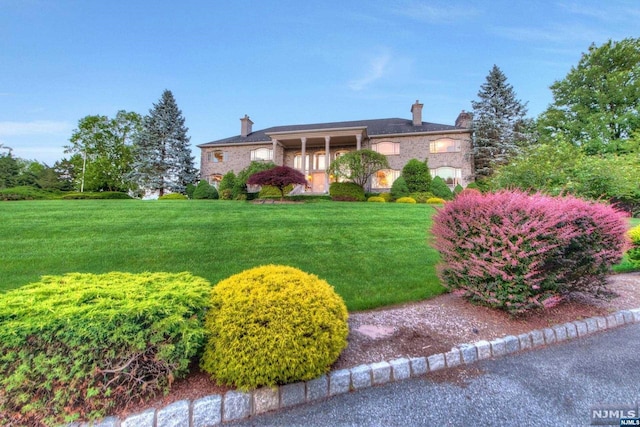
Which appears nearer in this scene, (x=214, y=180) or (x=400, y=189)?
(x=400, y=189)

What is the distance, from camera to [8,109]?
22.7 meters

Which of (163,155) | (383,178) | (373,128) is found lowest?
(383,178)

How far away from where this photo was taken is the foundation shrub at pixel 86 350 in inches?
61.8

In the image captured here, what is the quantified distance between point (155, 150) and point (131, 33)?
16.3 m

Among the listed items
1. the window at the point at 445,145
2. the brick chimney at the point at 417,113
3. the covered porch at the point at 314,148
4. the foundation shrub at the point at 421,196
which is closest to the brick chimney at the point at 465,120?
the window at the point at 445,145

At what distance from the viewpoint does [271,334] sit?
189 cm

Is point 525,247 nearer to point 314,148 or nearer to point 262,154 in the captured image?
point 314,148

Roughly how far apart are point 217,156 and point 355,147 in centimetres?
1305

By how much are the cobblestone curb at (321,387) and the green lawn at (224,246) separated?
124 centimetres

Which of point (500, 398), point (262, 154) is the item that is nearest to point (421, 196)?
point (262, 154)

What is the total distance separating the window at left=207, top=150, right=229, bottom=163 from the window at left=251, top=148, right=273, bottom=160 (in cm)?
282

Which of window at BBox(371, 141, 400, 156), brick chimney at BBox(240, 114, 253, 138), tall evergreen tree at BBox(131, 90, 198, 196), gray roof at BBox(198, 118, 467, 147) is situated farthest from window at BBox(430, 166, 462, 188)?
tall evergreen tree at BBox(131, 90, 198, 196)

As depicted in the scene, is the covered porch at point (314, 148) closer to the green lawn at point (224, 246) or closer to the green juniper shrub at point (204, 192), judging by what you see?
the green juniper shrub at point (204, 192)

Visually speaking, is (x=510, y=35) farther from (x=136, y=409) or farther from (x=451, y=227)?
(x=136, y=409)
